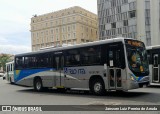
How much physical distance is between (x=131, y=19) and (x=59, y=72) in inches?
2645

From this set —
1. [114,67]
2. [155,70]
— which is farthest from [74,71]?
[155,70]

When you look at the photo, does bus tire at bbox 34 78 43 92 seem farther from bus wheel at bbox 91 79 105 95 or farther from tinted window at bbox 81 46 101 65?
bus wheel at bbox 91 79 105 95

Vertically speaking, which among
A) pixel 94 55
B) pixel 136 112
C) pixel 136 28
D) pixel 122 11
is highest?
pixel 122 11

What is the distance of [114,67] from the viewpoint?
1452cm

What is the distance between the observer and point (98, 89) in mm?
15414

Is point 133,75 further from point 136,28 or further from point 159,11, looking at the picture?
point 136,28

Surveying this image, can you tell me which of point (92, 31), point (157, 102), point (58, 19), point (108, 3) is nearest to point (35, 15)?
point (58, 19)

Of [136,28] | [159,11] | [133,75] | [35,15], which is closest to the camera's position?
[133,75]

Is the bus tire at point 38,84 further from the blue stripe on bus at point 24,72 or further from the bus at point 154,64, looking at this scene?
the bus at point 154,64

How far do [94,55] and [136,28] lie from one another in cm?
6682

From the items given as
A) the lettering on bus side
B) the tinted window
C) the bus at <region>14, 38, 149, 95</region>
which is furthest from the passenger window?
the tinted window

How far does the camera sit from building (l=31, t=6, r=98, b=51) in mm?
129500

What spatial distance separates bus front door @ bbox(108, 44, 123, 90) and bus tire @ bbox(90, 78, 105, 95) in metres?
0.63

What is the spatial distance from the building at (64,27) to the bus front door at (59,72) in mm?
106653
